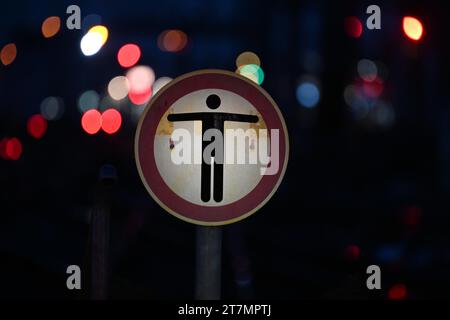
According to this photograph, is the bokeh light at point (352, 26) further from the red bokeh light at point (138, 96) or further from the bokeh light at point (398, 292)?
the red bokeh light at point (138, 96)

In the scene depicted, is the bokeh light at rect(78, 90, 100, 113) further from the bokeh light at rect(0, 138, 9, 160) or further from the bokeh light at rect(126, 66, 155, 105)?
the bokeh light at rect(0, 138, 9, 160)

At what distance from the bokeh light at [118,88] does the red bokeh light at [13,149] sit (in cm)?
1160

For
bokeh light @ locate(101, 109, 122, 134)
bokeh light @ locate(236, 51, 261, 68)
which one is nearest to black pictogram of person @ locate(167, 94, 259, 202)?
bokeh light @ locate(101, 109, 122, 134)

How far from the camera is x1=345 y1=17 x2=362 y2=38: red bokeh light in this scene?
854 inches

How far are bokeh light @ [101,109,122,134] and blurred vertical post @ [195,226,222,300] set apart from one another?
31315 mm

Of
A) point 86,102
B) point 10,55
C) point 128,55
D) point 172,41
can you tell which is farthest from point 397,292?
point 86,102

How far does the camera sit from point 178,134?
3.56 meters

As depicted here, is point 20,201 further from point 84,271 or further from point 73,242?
point 84,271

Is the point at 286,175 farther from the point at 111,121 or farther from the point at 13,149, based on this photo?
the point at 111,121

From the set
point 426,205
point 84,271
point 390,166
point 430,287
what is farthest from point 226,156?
point 390,166

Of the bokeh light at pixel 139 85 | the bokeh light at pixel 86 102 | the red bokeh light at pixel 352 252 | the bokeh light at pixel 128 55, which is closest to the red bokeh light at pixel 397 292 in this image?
the red bokeh light at pixel 352 252

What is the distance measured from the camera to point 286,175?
23.9m

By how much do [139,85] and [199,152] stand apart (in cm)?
4121

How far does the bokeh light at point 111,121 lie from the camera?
117 feet
